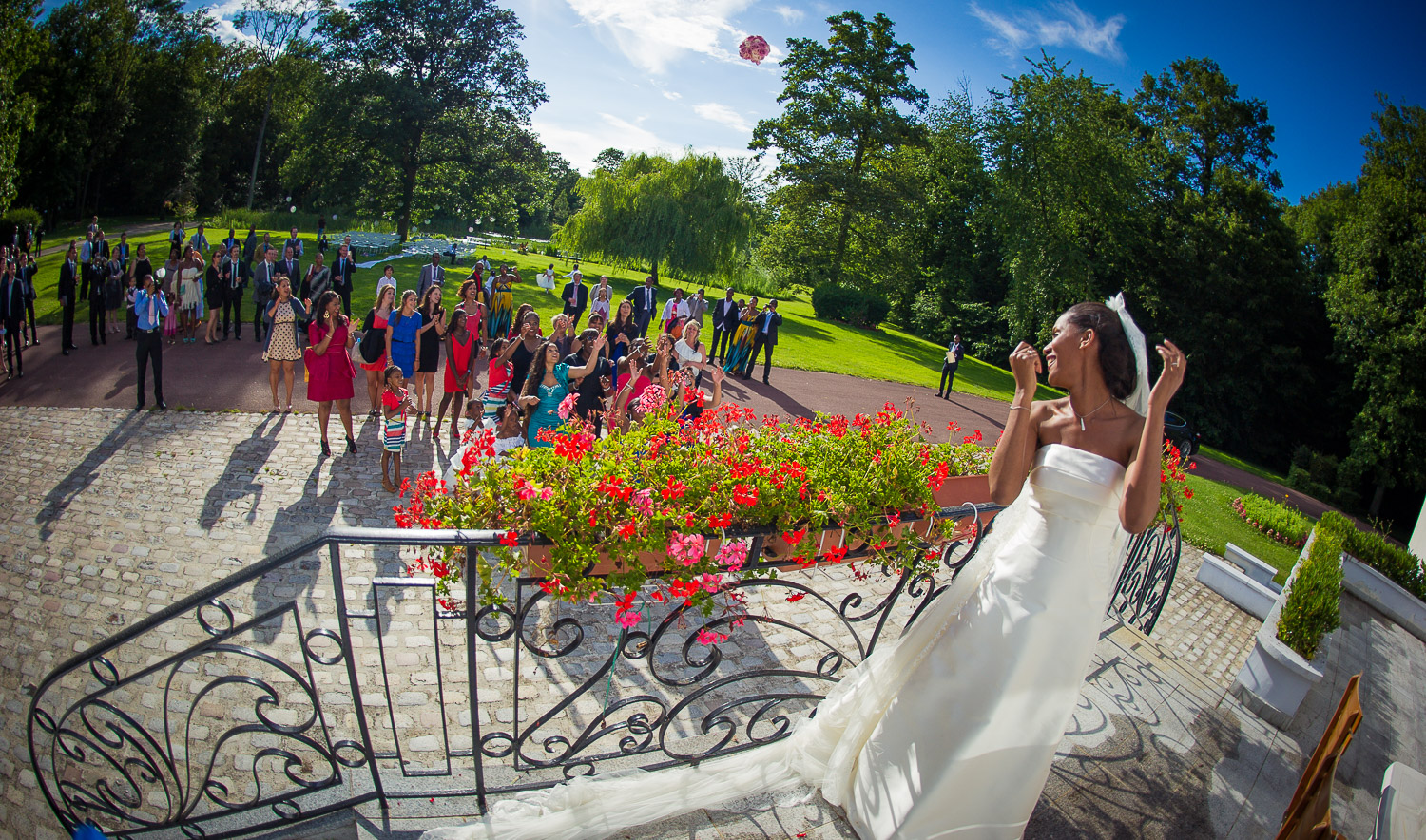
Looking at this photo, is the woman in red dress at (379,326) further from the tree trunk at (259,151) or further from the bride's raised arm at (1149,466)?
the tree trunk at (259,151)

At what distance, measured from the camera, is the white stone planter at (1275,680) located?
6375mm

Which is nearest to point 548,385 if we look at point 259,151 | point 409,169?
point 409,169

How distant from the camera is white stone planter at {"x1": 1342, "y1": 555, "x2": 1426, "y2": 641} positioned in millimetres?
11062

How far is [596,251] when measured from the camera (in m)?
31.2

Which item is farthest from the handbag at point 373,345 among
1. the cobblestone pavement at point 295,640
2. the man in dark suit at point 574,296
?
the man in dark suit at point 574,296

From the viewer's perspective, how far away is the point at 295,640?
541 cm

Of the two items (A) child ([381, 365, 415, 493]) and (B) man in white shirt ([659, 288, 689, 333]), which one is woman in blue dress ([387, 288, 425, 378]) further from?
(B) man in white shirt ([659, 288, 689, 333])

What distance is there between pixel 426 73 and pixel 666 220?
16.7 meters

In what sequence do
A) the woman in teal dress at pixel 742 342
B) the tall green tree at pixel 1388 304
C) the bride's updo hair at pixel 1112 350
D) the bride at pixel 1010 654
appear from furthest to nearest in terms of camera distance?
the tall green tree at pixel 1388 304
the woman in teal dress at pixel 742 342
the bride's updo hair at pixel 1112 350
the bride at pixel 1010 654

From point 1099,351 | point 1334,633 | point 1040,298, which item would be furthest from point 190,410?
point 1040,298

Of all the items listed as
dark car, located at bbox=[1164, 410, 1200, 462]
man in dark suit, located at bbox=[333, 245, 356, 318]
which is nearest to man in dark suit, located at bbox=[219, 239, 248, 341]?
man in dark suit, located at bbox=[333, 245, 356, 318]

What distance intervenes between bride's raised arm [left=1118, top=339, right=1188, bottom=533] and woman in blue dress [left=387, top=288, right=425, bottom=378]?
31.7ft

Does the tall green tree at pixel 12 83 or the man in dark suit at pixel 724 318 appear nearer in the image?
the man in dark suit at pixel 724 318

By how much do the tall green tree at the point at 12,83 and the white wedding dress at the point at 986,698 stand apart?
88.4ft
